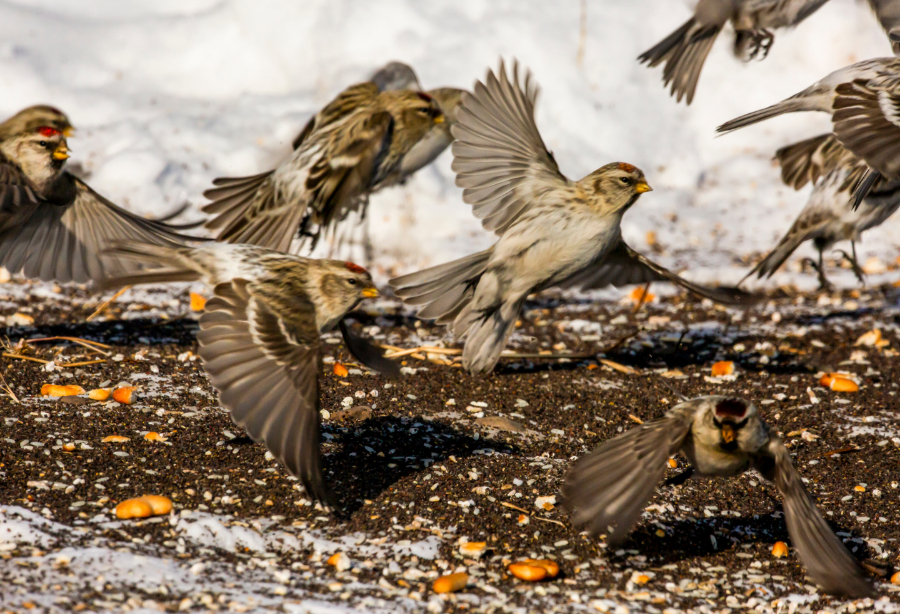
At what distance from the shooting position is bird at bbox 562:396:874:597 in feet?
10.3

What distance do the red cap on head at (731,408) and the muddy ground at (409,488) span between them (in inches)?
22.0

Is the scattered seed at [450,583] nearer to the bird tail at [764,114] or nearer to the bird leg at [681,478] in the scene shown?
the bird leg at [681,478]

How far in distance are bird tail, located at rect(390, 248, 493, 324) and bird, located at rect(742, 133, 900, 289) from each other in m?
Answer: 2.08

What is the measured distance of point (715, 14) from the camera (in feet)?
19.2

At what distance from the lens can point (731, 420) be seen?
11.1ft

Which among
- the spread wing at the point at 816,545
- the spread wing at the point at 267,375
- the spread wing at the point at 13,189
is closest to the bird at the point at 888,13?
the spread wing at the point at 816,545

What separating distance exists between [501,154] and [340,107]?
1.90 meters

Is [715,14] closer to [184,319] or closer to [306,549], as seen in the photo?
[184,319]

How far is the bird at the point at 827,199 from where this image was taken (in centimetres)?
612

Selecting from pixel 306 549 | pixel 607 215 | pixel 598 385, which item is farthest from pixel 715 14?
pixel 306 549

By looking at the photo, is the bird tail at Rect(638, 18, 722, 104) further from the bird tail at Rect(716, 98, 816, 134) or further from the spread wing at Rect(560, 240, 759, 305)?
the spread wing at Rect(560, 240, 759, 305)

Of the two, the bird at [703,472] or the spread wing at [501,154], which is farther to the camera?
the spread wing at [501,154]

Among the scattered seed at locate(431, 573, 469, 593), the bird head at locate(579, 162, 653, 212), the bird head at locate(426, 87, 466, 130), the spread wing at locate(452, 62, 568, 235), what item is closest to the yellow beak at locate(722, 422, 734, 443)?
the scattered seed at locate(431, 573, 469, 593)

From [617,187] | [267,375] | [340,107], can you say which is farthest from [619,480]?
[340,107]
